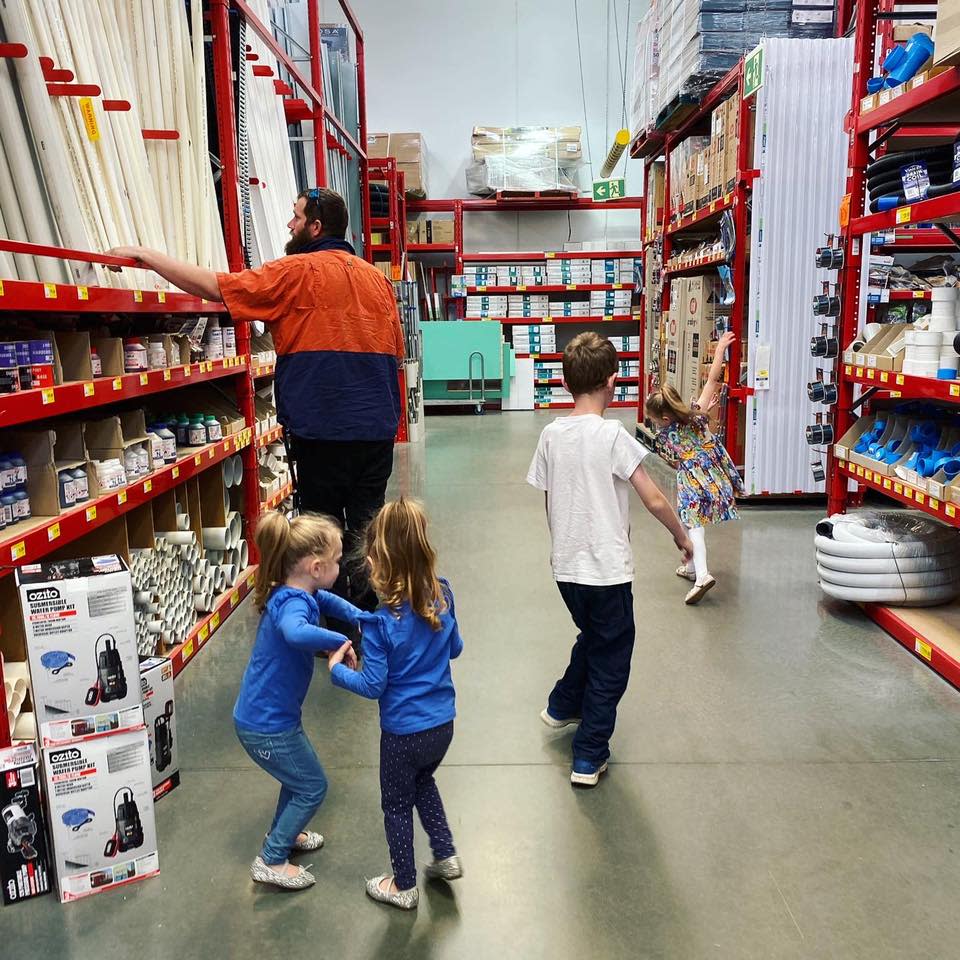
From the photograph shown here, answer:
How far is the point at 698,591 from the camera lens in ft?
14.6

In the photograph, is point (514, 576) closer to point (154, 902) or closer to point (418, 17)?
point (154, 902)

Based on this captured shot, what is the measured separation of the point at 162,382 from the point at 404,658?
6.72 feet

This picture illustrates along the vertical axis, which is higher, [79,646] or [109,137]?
[109,137]

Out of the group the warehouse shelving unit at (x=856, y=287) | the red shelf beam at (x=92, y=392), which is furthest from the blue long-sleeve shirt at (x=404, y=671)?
the warehouse shelving unit at (x=856, y=287)

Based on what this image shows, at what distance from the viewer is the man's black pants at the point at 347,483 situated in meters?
3.63

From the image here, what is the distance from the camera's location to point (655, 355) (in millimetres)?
9398

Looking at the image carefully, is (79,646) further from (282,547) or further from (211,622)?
(211,622)

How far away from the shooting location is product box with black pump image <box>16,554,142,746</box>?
2.26 meters

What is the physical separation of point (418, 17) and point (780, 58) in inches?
357

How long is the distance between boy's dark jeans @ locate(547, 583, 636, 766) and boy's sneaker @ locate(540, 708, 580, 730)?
33cm

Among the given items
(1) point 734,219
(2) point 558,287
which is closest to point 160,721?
(1) point 734,219

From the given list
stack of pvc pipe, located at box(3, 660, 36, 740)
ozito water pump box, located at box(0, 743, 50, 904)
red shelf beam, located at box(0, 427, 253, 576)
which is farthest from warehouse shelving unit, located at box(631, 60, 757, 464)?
ozito water pump box, located at box(0, 743, 50, 904)

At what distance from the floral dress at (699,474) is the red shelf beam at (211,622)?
2.17m

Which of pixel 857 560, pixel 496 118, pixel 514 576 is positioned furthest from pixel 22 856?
pixel 496 118
